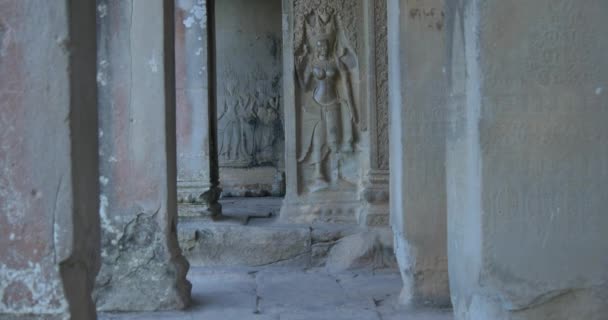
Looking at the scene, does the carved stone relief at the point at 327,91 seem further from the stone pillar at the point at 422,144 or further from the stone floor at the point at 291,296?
the stone pillar at the point at 422,144

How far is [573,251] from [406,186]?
1.80m

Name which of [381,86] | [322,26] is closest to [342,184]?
[381,86]

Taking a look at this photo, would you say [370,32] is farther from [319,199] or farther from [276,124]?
[276,124]

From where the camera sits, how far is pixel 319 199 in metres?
7.47

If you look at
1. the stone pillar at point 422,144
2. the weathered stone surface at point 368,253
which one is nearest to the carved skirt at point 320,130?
the weathered stone surface at point 368,253

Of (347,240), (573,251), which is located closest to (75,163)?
(573,251)

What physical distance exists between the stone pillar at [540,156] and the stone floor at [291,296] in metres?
1.66

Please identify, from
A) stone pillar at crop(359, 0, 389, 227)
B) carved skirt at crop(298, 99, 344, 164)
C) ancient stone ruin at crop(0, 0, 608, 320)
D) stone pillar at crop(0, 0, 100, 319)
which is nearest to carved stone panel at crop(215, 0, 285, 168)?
ancient stone ruin at crop(0, 0, 608, 320)

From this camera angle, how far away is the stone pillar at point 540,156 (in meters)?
2.91

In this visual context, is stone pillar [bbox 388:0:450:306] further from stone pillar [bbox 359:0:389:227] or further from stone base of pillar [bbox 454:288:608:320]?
stone pillar [bbox 359:0:389:227]

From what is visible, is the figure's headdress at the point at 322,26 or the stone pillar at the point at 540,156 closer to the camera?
the stone pillar at the point at 540,156

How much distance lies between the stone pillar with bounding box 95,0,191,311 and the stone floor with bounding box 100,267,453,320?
0.23m

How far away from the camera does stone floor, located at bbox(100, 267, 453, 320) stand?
4.80m

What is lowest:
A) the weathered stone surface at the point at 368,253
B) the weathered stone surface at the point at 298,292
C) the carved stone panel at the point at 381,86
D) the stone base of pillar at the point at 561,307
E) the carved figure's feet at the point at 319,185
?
the weathered stone surface at the point at 298,292
